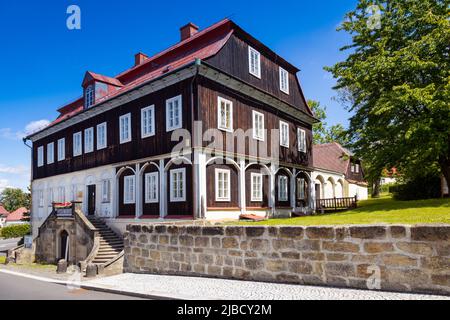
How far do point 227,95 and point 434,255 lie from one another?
13373mm

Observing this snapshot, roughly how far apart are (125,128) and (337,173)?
67.7 ft

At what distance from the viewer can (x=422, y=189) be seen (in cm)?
2491

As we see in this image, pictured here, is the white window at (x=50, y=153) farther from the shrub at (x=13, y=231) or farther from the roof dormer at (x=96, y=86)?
the shrub at (x=13, y=231)

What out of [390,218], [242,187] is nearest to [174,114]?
[242,187]

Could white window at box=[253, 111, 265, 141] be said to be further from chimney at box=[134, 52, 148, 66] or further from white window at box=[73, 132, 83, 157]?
white window at box=[73, 132, 83, 157]

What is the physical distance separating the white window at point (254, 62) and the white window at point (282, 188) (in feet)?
21.0

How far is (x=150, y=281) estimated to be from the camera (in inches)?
372

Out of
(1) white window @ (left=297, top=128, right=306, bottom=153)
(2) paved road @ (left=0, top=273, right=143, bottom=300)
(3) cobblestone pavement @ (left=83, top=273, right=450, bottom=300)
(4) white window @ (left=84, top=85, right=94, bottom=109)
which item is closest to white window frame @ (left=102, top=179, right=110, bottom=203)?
(4) white window @ (left=84, top=85, right=94, bottom=109)

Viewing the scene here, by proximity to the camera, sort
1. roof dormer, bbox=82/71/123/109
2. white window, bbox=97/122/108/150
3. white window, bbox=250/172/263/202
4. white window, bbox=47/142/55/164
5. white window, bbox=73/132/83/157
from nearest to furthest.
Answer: white window, bbox=250/172/263/202 < white window, bbox=97/122/108/150 < roof dormer, bbox=82/71/123/109 < white window, bbox=73/132/83/157 < white window, bbox=47/142/55/164

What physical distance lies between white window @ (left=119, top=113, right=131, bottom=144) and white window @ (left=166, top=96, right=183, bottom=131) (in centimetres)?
372

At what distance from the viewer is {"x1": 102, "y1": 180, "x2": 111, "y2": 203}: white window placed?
21891mm

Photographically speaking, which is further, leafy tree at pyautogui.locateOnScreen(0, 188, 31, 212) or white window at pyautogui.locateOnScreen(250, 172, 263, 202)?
leafy tree at pyautogui.locateOnScreen(0, 188, 31, 212)

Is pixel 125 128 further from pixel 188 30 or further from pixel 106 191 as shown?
pixel 188 30
